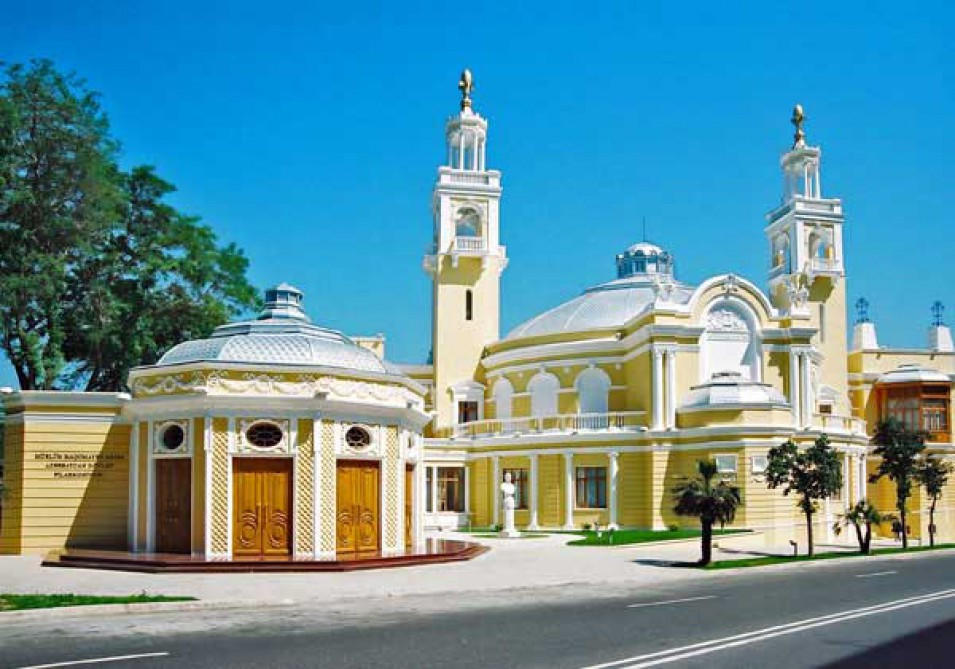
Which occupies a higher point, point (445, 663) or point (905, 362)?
point (905, 362)

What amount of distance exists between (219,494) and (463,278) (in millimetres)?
31787

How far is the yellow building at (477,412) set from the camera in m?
Answer: 25.8

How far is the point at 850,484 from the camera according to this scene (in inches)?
1897

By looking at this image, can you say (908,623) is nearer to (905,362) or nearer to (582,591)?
(582,591)

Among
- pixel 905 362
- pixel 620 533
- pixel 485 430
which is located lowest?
pixel 620 533

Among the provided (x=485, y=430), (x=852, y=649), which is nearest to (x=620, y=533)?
(x=485, y=430)

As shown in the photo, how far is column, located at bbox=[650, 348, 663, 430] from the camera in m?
45.2

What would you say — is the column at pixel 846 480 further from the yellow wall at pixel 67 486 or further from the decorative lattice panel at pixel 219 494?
the yellow wall at pixel 67 486

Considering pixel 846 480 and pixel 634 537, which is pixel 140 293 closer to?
pixel 634 537

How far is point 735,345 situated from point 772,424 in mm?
6698

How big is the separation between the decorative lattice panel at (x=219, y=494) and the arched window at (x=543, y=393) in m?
28.0

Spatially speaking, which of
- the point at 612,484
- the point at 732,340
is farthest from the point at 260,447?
the point at 732,340

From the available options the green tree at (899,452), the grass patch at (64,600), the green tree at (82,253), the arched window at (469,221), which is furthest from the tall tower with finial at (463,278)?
the grass patch at (64,600)

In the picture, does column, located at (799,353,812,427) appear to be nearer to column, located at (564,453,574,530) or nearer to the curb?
column, located at (564,453,574,530)
